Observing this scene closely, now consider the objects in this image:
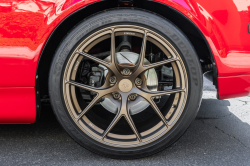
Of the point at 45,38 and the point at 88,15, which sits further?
the point at 88,15

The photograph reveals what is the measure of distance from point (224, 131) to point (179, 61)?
83cm

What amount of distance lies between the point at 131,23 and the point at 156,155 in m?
0.83

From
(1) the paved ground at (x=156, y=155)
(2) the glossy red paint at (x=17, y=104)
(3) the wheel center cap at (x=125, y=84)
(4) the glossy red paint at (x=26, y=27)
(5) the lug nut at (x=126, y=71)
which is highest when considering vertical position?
(4) the glossy red paint at (x=26, y=27)

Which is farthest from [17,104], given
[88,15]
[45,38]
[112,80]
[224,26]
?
[224,26]

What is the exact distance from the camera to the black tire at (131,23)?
133cm

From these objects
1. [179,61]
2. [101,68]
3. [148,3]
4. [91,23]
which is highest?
[148,3]

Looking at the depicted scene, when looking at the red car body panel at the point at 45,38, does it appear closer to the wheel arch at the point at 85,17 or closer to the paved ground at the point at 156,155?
the wheel arch at the point at 85,17

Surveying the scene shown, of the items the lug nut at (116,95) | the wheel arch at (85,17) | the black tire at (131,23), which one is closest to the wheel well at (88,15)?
the wheel arch at (85,17)

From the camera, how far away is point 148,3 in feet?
4.77

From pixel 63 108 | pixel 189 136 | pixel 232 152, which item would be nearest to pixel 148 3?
pixel 63 108

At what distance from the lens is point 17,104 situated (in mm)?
1377

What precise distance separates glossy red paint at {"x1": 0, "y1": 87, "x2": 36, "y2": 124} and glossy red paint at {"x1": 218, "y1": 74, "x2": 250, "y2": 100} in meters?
1.13

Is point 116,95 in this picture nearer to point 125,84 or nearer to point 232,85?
point 125,84

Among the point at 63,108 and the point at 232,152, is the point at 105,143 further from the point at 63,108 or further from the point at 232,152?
the point at 232,152
